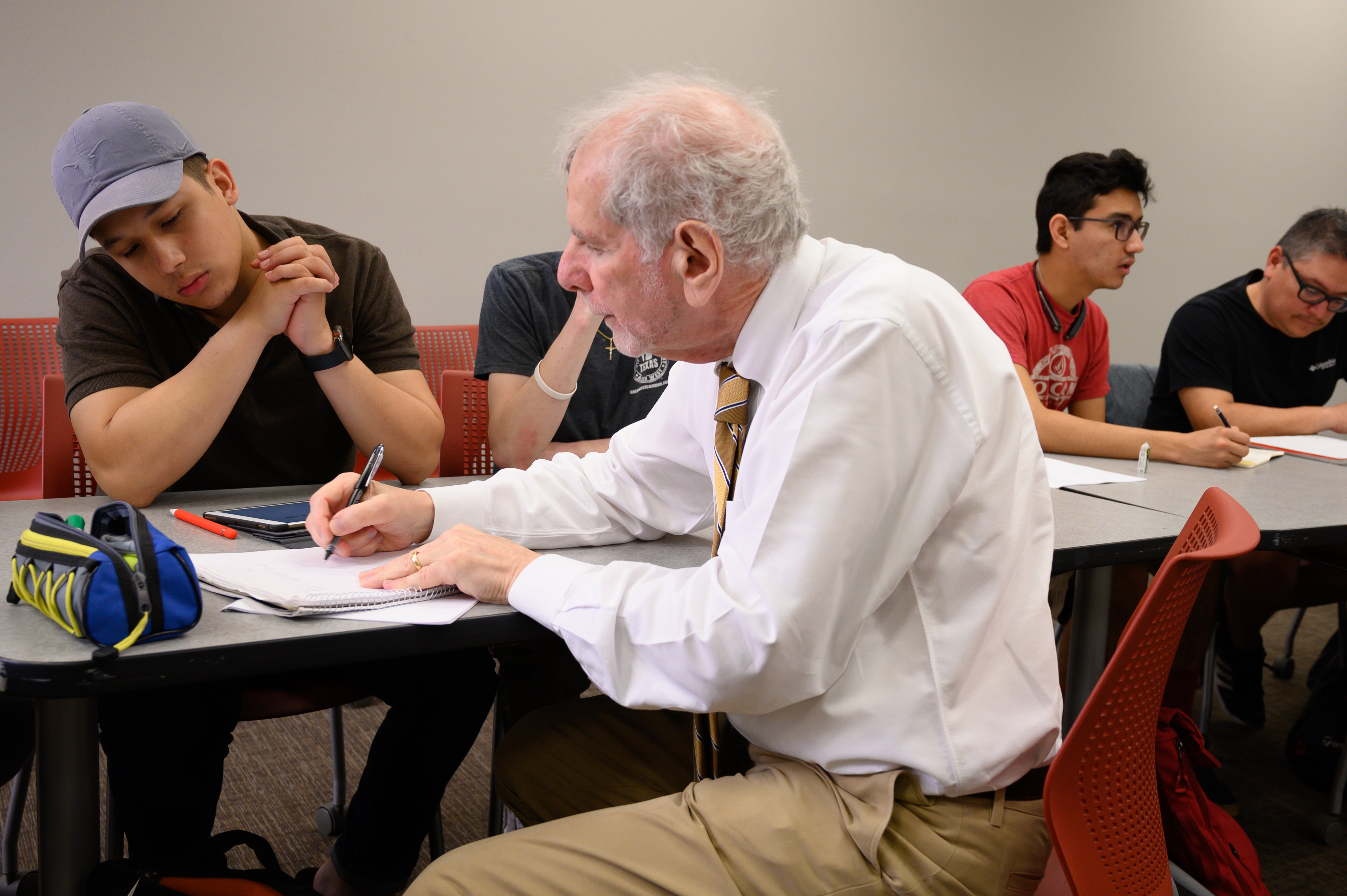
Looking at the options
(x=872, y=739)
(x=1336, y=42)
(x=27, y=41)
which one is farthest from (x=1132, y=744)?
(x=1336, y=42)

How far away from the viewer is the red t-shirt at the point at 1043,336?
2484mm

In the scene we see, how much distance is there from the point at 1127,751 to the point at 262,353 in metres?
1.40

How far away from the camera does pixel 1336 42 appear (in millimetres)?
5000

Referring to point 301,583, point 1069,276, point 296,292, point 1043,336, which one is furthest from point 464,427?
point 1069,276

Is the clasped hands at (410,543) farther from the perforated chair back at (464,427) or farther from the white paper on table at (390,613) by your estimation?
the perforated chair back at (464,427)

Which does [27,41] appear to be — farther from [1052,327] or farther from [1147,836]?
[1147,836]

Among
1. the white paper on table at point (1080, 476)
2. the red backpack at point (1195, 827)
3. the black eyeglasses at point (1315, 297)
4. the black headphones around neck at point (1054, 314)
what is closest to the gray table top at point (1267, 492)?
the white paper on table at point (1080, 476)

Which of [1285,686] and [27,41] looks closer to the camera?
[27,41]

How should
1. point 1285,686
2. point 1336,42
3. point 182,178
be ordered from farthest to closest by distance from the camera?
point 1336,42 < point 1285,686 < point 182,178

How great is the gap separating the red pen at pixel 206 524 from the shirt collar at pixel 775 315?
2.48 feet

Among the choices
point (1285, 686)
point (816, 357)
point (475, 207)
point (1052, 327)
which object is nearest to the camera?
point (816, 357)

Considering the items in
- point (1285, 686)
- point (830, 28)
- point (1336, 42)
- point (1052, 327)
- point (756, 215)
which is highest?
point (1336, 42)

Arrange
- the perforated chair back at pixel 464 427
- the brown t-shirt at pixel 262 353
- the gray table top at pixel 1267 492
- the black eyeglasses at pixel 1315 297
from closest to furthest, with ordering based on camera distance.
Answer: the brown t-shirt at pixel 262 353
the gray table top at pixel 1267 492
the perforated chair back at pixel 464 427
the black eyeglasses at pixel 1315 297

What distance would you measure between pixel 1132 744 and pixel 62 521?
113 centimetres
